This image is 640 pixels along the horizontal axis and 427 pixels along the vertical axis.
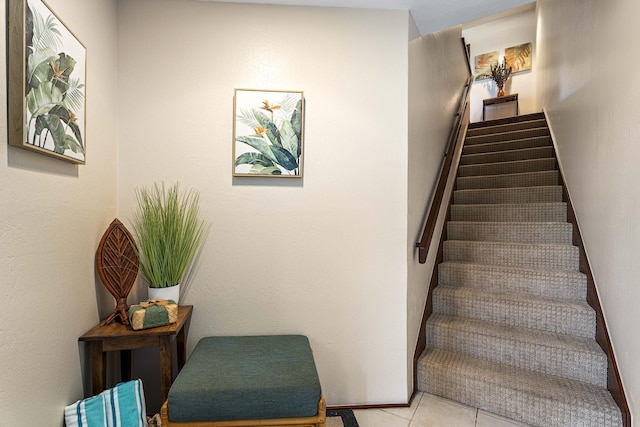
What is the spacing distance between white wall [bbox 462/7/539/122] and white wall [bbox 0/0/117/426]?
212 inches

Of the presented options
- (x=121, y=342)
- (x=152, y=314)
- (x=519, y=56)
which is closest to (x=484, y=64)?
(x=519, y=56)

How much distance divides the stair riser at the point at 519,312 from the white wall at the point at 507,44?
379 cm

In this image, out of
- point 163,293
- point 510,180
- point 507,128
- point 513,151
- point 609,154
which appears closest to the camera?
point 163,293

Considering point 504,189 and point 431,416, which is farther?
point 504,189

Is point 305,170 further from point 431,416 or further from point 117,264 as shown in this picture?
point 431,416

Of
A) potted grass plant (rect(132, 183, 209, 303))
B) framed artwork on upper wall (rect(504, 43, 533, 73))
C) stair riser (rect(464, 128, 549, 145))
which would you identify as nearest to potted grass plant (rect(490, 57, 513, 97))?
framed artwork on upper wall (rect(504, 43, 533, 73))

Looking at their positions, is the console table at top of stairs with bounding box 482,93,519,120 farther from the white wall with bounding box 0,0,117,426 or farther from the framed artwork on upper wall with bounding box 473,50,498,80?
the white wall with bounding box 0,0,117,426

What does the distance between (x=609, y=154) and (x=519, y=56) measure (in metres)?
4.33

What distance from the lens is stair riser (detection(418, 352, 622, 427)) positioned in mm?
1656

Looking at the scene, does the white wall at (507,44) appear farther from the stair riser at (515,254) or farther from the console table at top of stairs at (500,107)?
the stair riser at (515,254)

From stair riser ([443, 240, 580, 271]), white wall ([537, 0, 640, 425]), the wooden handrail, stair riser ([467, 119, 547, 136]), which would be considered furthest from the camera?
stair riser ([467, 119, 547, 136])

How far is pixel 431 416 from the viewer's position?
1.90 meters

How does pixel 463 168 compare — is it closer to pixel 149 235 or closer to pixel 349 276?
pixel 349 276

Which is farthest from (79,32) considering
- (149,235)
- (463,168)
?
(463,168)
